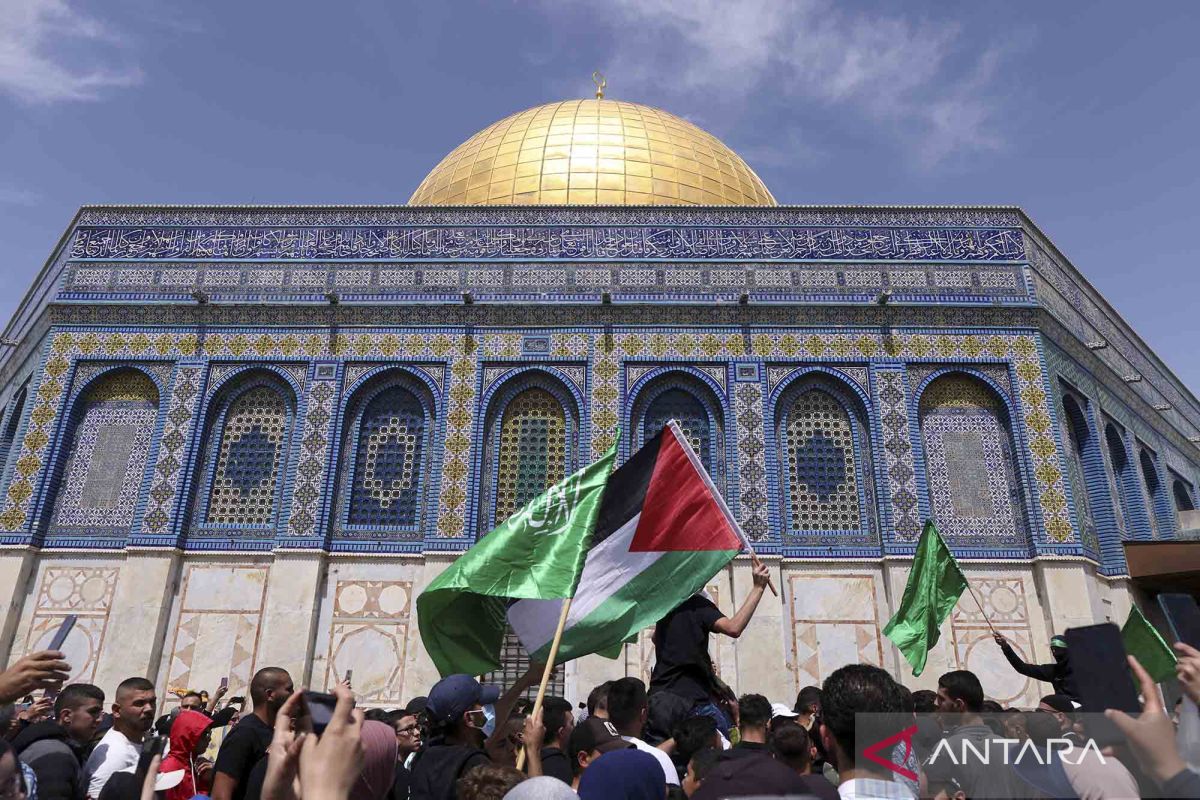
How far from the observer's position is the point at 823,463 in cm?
1608

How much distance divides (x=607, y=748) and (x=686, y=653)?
1.81 metres

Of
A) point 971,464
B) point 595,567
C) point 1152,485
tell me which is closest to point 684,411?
point 971,464

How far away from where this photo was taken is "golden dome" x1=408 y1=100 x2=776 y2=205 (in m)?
21.6

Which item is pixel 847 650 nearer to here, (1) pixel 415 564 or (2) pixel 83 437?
(1) pixel 415 564

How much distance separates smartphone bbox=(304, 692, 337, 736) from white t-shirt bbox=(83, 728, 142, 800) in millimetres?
2793

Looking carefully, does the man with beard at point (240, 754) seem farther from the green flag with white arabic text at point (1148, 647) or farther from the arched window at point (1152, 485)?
→ the arched window at point (1152, 485)

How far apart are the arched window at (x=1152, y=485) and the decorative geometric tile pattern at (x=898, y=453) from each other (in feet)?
25.8

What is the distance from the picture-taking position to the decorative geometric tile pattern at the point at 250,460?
51.9ft

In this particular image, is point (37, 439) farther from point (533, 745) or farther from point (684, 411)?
point (533, 745)

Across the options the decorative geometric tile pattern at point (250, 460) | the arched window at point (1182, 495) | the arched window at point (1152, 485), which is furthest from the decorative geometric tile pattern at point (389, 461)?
the arched window at point (1182, 495)

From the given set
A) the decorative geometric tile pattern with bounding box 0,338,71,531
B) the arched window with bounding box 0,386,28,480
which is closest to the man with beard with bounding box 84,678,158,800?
the decorative geometric tile pattern with bounding box 0,338,71,531

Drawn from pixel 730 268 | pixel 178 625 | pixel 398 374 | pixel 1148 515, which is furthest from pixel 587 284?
pixel 1148 515

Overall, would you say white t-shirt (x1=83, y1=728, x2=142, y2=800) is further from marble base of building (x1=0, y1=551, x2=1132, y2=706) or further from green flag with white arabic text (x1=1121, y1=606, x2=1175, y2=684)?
marble base of building (x1=0, y1=551, x2=1132, y2=706)

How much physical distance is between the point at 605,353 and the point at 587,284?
1450mm
